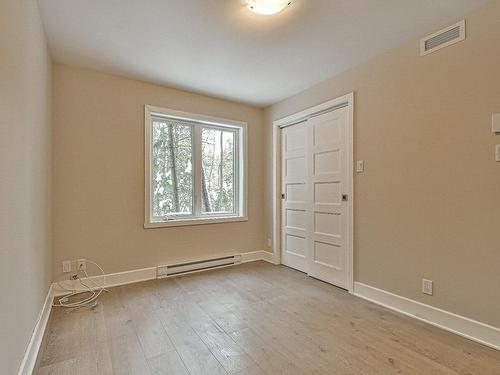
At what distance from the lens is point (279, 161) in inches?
158

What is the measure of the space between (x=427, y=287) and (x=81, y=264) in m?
3.40

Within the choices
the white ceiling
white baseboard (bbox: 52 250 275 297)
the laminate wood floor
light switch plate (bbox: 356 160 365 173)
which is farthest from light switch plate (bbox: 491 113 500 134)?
white baseboard (bbox: 52 250 275 297)

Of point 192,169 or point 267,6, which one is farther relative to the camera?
point 192,169

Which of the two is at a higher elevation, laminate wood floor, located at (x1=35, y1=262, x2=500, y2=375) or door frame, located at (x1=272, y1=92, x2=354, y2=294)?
door frame, located at (x1=272, y1=92, x2=354, y2=294)

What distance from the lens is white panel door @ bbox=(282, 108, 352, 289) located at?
9.79 feet

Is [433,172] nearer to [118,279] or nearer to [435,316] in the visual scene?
[435,316]

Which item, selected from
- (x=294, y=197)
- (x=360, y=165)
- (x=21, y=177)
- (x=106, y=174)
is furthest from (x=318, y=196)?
(x=21, y=177)

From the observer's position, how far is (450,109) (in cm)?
210

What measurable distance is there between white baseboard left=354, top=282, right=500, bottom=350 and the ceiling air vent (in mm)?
2157

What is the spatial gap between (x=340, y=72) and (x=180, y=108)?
6.72ft

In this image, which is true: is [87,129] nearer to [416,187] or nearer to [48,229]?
[48,229]

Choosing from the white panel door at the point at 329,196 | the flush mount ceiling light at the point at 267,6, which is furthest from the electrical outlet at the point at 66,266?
the flush mount ceiling light at the point at 267,6

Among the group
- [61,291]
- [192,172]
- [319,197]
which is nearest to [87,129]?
[192,172]

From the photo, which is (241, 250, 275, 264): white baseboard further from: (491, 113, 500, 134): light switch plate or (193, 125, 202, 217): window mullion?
(491, 113, 500, 134): light switch plate
